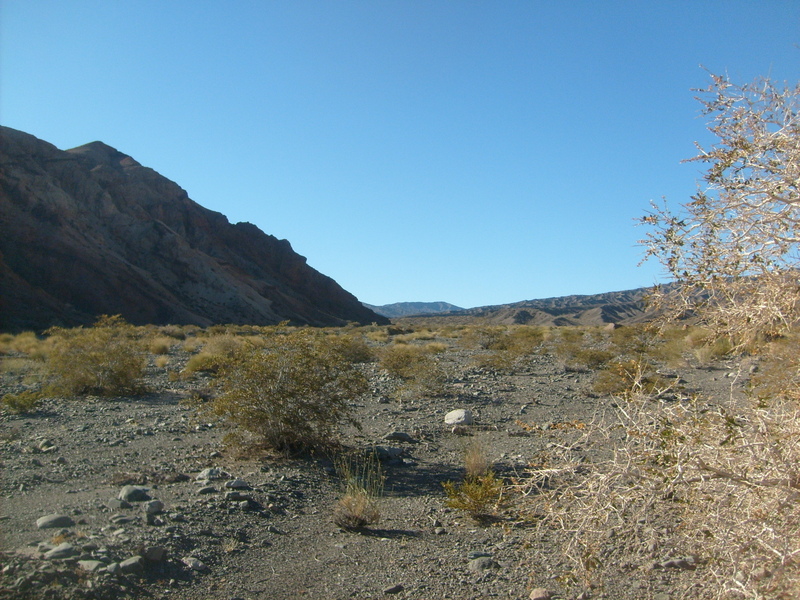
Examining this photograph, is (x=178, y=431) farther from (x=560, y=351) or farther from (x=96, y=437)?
(x=560, y=351)

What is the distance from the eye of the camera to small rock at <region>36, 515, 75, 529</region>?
5180 mm

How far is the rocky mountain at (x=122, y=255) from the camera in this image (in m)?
42.5

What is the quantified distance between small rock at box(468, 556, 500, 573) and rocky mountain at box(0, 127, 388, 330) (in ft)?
114

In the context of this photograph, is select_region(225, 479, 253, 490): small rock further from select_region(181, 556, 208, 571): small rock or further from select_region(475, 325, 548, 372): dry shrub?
select_region(475, 325, 548, 372): dry shrub

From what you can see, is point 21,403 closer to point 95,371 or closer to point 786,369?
point 95,371

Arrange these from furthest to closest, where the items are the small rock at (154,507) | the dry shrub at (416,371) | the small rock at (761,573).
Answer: the dry shrub at (416,371) → the small rock at (154,507) → the small rock at (761,573)

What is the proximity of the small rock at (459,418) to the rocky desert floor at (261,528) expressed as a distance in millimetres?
910

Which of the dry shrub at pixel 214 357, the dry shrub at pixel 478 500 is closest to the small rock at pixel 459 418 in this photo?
the dry shrub at pixel 214 357

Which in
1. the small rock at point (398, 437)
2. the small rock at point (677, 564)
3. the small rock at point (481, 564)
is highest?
the small rock at point (398, 437)

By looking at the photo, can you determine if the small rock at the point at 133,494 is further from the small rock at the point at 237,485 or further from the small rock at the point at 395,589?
the small rock at the point at 395,589

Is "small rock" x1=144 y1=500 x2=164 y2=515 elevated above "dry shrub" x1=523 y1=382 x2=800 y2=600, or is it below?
below

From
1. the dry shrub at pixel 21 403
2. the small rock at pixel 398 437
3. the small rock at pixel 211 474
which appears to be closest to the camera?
the small rock at pixel 211 474

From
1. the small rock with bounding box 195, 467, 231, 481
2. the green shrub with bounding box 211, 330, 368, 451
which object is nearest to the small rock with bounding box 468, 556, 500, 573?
the small rock with bounding box 195, 467, 231, 481

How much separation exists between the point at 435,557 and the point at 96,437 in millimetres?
6296
